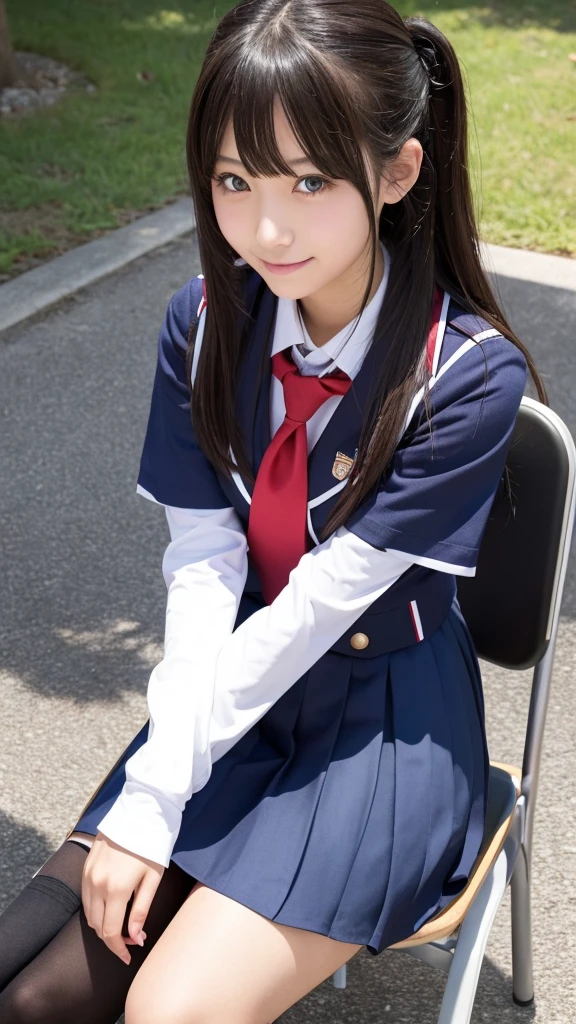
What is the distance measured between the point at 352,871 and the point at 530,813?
0.38 m

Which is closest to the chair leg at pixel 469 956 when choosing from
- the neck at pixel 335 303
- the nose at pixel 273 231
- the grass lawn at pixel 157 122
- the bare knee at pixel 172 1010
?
the bare knee at pixel 172 1010

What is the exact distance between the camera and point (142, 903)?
4.67 ft

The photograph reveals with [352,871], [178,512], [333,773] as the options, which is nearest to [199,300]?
[178,512]

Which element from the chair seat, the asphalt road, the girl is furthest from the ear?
the asphalt road

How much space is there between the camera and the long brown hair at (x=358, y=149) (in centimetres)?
136

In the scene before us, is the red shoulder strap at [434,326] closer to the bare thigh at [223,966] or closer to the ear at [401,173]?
the ear at [401,173]

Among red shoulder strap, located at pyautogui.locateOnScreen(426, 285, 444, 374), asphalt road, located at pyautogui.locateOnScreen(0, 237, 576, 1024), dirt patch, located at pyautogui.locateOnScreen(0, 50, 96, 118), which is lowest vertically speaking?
asphalt road, located at pyautogui.locateOnScreen(0, 237, 576, 1024)

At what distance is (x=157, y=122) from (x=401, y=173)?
5374 mm

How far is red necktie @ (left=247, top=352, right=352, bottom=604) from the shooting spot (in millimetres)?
1590

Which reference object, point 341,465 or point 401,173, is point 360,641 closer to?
point 341,465

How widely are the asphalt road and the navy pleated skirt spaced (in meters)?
0.59

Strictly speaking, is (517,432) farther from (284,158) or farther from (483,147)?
(483,147)

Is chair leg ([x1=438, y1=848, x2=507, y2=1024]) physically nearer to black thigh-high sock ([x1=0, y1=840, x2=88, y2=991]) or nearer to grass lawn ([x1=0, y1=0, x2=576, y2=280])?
black thigh-high sock ([x1=0, y1=840, x2=88, y2=991])

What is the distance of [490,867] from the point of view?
1.60 metres
